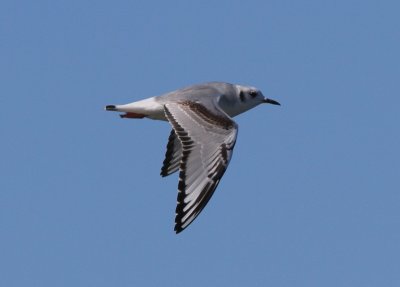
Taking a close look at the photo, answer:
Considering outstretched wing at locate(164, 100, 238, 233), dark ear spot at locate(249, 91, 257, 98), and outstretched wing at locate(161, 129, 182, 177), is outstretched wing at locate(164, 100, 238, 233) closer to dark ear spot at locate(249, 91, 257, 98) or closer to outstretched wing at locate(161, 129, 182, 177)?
outstretched wing at locate(161, 129, 182, 177)

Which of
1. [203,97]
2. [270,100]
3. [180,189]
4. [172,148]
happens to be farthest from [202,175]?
[270,100]

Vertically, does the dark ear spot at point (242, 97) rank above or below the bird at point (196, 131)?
above

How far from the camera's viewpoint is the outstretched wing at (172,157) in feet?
→ 76.4

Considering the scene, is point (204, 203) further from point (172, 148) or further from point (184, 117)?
point (172, 148)

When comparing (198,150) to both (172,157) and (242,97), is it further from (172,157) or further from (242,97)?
(242,97)

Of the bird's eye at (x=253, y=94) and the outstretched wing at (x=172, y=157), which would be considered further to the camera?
the bird's eye at (x=253, y=94)

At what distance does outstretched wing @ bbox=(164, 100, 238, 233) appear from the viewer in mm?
Result: 18734

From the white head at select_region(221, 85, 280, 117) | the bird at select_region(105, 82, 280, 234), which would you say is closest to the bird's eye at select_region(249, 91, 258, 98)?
the white head at select_region(221, 85, 280, 117)

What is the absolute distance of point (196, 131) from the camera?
20141 mm

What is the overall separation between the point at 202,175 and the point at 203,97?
8.45ft

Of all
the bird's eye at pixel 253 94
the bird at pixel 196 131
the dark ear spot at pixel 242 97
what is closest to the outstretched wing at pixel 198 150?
the bird at pixel 196 131

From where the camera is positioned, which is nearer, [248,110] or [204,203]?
[204,203]

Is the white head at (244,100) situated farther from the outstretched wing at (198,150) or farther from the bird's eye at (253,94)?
the outstretched wing at (198,150)

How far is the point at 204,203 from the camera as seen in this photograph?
18.8m
